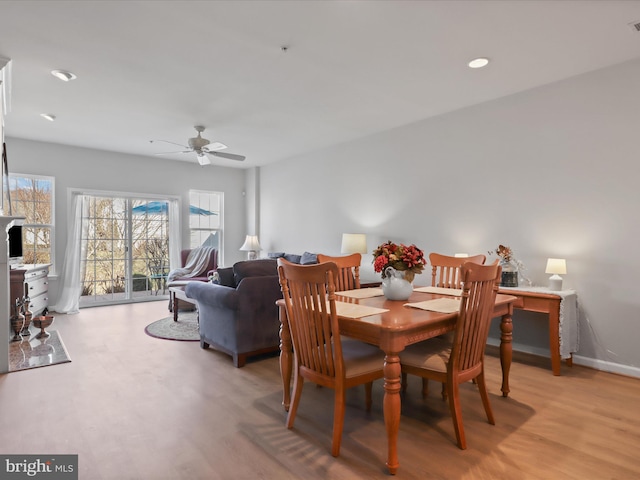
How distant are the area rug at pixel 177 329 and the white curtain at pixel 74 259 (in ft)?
5.94

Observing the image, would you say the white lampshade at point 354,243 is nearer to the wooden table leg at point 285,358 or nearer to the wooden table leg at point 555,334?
the wooden table leg at point 555,334

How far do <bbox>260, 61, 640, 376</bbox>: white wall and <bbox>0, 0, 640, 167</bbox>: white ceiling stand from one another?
28cm

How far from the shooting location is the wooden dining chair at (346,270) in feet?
10.6

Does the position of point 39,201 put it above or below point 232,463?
above

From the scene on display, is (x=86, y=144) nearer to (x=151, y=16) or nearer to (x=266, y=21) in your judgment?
(x=151, y=16)

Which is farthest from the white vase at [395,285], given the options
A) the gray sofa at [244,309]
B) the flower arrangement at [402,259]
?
the gray sofa at [244,309]

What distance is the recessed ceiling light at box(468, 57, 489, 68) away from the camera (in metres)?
3.25

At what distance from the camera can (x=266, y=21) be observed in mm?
2699

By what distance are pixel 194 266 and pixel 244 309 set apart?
3.57 meters

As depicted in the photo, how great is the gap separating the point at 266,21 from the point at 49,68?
220 cm

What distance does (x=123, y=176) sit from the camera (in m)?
6.74

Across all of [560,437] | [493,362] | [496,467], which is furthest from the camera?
[493,362]

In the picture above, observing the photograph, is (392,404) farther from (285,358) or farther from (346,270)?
(346,270)

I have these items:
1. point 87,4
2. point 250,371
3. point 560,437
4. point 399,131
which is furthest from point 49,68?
point 560,437
